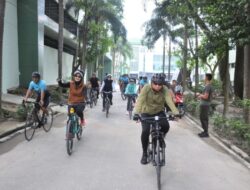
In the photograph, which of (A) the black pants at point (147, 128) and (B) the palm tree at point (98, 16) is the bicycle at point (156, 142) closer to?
(A) the black pants at point (147, 128)

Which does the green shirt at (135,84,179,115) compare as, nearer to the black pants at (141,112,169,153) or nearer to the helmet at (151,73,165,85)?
the black pants at (141,112,169,153)

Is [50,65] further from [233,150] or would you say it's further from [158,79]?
[158,79]

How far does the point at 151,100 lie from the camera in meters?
7.62

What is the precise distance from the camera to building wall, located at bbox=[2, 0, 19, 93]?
23500 mm

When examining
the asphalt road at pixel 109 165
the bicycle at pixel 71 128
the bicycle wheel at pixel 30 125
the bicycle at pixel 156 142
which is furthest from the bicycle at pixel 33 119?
the bicycle at pixel 156 142

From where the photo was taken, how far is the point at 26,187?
6.56 metres

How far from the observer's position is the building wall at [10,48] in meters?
23.5

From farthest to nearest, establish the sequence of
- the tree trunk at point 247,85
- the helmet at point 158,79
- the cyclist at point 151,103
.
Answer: the tree trunk at point 247,85 < the cyclist at point 151,103 < the helmet at point 158,79

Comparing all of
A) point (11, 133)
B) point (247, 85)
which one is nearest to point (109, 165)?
point (11, 133)

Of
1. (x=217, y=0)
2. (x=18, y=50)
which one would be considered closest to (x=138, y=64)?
(x=18, y=50)

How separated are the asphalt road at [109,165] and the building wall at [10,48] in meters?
12.1

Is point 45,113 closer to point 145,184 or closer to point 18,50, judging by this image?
point 145,184

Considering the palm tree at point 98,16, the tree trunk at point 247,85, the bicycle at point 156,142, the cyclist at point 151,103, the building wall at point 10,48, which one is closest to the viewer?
the bicycle at point 156,142

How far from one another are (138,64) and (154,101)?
134055 millimetres
